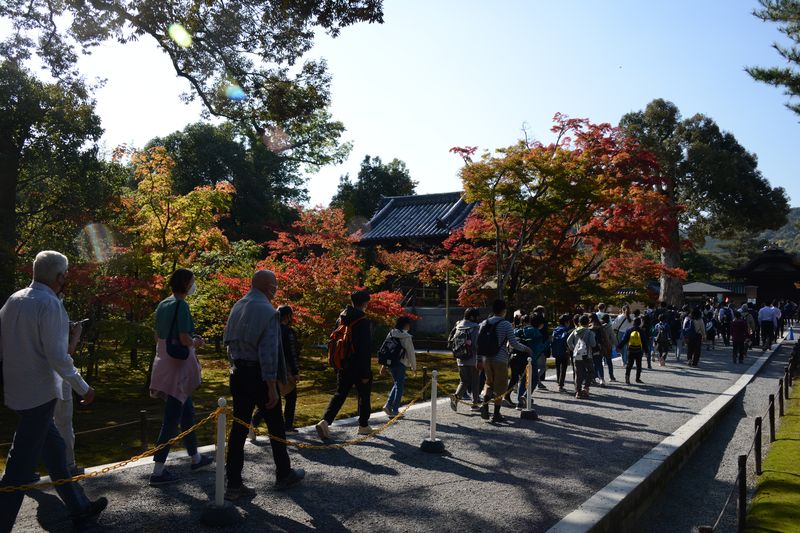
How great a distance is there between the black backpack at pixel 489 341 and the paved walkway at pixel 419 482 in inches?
40.1

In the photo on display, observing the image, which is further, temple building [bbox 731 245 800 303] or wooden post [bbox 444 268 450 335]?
temple building [bbox 731 245 800 303]

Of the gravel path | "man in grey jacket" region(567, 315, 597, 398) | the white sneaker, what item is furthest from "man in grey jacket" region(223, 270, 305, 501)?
"man in grey jacket" region(567, 315, 597, 398)

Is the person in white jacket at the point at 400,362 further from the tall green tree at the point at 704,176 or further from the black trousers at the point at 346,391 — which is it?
the tall green tree at the point at 704,176

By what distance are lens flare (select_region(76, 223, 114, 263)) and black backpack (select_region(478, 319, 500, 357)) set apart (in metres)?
8.64

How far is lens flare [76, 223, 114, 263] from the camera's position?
44.3 feet

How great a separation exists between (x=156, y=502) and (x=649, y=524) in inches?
173

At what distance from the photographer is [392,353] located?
878 cm

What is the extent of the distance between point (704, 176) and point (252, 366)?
3176 cm

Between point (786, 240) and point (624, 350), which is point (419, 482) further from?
point (786, 240)

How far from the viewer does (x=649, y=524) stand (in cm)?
587

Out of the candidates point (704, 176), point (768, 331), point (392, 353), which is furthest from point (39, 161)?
point (704, 176)

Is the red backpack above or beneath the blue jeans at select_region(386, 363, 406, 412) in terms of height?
above

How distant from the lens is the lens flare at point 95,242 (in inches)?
532

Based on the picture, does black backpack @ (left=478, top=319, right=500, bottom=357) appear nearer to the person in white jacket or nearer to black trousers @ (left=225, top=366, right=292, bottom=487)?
the person in white jacket
